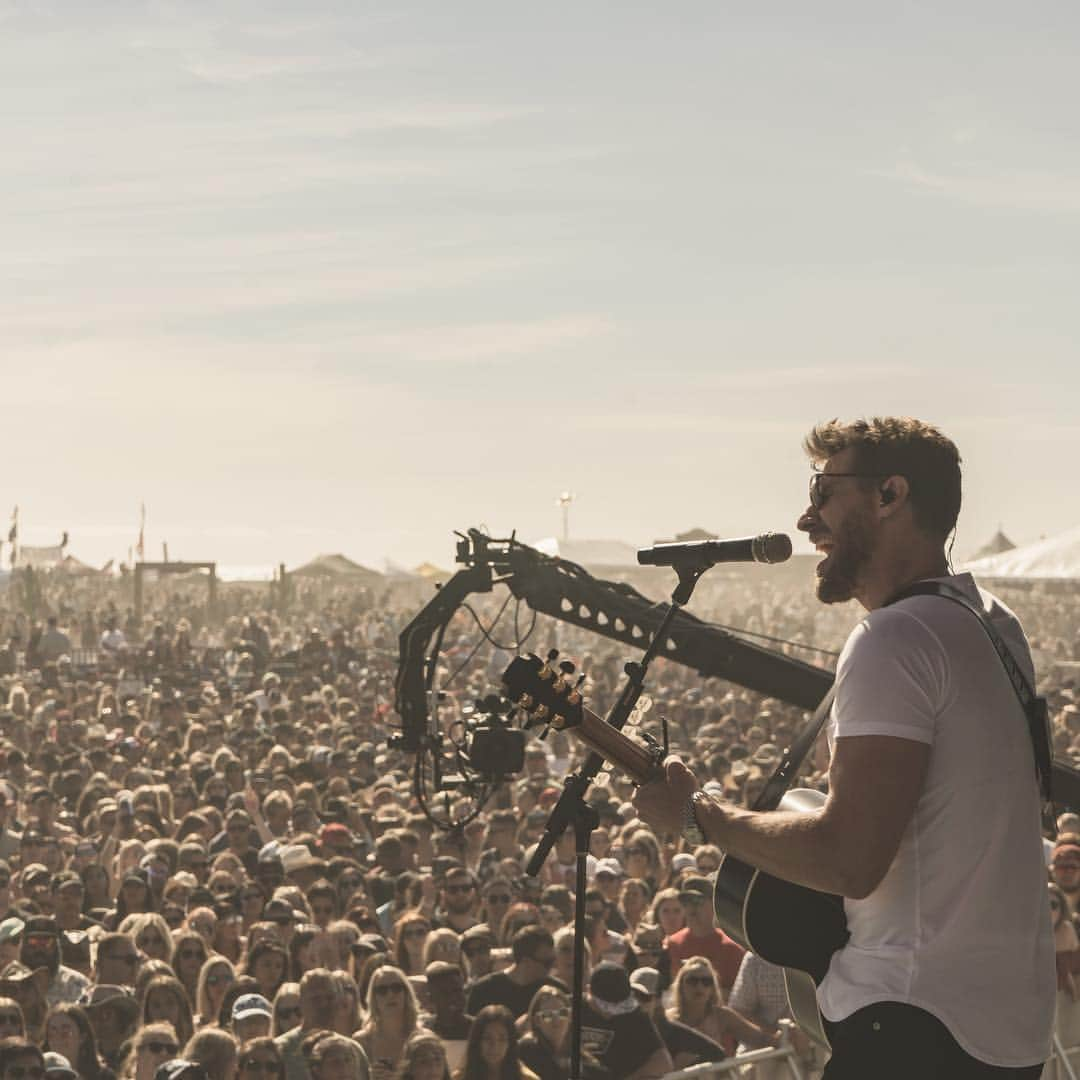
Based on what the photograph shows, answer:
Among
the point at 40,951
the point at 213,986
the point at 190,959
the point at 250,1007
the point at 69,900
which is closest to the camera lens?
the point at 250,1007

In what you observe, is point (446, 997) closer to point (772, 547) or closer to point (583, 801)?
point (583, 801)

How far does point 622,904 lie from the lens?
11094 mm

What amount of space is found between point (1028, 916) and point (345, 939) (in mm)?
6850

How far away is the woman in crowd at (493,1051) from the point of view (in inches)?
290

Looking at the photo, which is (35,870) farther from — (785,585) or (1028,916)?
(785,585)

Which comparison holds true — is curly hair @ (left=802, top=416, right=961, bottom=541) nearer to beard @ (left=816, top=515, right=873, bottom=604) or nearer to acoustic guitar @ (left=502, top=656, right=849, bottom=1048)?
beard @ (left=816, top=515, right=873, bottom=604)

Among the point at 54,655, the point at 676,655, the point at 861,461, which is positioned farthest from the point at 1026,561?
the point at 861,461

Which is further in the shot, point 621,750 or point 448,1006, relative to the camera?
point 448,1006

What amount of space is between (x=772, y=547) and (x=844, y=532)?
0.48 meters

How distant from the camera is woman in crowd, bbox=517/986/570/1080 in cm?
750

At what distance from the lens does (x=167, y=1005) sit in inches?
323

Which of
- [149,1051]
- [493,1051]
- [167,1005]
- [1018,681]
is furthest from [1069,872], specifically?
[1018,681]

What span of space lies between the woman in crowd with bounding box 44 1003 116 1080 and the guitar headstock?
16.7 feet

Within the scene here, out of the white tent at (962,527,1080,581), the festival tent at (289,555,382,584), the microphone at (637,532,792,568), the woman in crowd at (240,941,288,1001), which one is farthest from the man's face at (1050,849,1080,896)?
the festival tent at (289,555,382,584)
